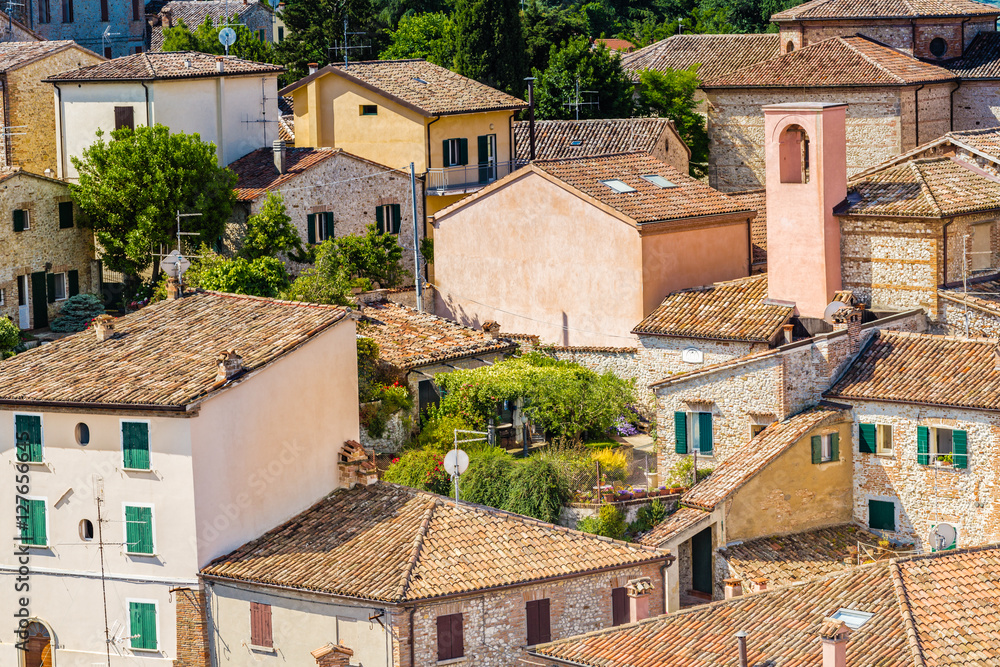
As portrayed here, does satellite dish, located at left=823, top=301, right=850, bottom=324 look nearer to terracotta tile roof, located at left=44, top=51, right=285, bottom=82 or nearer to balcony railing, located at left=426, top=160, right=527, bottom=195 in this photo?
balcony railing, located at left=426, top=160, right=527, bottom=195

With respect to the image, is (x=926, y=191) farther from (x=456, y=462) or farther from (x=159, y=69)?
(x=159, y=69)

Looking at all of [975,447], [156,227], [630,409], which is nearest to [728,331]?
[630,409]

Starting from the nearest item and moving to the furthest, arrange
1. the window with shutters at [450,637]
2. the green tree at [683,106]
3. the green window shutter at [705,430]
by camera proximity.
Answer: the window with shutters at [450,637], the green window shutter at [705,430], the green tree at [683,106]

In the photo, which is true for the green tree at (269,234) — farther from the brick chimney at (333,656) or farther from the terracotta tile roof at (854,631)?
the terracotta tile roof at (854,631)

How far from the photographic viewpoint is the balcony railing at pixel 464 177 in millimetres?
53125

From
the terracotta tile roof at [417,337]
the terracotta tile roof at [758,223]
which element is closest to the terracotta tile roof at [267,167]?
the terracotta tile roof at [417,337]

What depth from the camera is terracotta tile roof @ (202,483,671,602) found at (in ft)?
101

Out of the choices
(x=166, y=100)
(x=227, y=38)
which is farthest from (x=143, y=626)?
(x=227, y=38)

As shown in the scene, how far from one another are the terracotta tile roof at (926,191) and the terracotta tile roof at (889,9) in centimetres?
2044

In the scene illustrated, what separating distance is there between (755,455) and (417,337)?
9.96 metres

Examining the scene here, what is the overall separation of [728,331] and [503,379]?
5.22m

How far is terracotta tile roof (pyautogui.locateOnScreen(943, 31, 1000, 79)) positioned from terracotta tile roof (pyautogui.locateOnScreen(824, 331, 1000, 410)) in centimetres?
2611

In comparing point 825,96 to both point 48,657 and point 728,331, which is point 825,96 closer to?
point 728,331

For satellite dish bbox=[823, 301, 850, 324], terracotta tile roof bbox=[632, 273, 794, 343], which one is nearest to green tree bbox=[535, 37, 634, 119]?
terracotta tile roof bbox=[632, 273, 794, 343]
